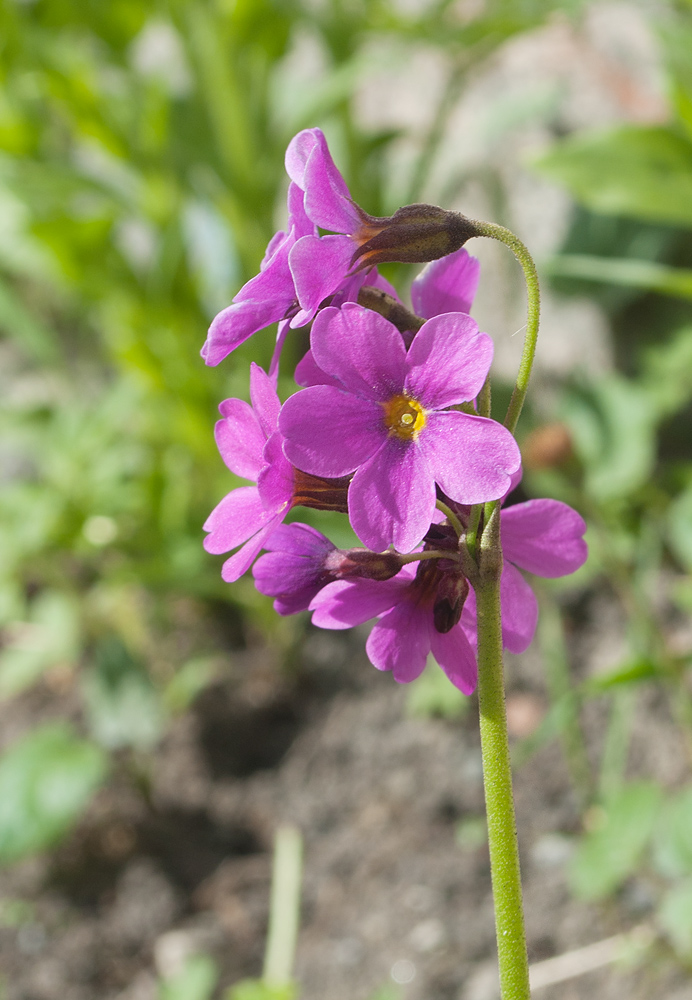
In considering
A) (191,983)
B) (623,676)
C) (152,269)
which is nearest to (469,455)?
(623,676)

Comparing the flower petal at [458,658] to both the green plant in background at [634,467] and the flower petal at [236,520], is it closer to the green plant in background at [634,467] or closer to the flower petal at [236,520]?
the flower petal at [236,520]

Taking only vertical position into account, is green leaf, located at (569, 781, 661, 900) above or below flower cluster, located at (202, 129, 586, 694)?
below

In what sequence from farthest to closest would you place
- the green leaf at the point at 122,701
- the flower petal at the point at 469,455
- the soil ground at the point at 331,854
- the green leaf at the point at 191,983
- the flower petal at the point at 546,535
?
the green leaf at the point at 122,701 < the soil ground at the point at 331,854 < the green leaf at the point at 191,983 < the flower petal at the point at 546,535 < the flower petal at the point at 469,455

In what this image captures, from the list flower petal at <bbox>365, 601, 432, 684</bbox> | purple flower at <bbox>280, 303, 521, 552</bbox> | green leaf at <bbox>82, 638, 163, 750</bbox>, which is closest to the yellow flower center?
purple flower at <bbox>280, 303, 521, 552</bbox>

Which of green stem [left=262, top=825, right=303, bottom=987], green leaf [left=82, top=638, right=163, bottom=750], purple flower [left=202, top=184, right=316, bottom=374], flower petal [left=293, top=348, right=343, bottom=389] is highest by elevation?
purple flower [left=202, top=184, right=316, bottom=374]

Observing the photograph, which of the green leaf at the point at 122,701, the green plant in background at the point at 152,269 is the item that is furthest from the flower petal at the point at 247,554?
the green leaf at the point at 122,701

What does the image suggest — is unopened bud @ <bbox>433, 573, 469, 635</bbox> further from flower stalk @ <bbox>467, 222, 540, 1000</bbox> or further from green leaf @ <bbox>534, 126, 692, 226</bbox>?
green leaf @ <bbox>534, 126, 692, 226</bbox>

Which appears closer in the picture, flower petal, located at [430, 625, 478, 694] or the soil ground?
flower petal, located at [430, 625, 478, 694]
